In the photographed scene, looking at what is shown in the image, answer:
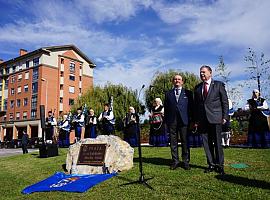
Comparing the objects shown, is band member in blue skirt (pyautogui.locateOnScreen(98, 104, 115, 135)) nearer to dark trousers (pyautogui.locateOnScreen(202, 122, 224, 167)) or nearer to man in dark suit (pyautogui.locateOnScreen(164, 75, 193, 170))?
man in dark suit (pyautogui.locateOnScreen(164, 75, 193, 170))

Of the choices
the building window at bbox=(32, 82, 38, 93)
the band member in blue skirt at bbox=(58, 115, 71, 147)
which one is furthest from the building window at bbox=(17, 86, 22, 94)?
the band member in blue skirt at bbox=(58, 115, 71, 147)

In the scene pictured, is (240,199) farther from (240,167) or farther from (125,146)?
(125,146)

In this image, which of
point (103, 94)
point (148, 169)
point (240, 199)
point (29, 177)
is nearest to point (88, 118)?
point (29, 177)

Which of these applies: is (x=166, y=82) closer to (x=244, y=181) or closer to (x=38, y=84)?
(x=38, y=84)

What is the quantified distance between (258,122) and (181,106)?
5406 millimetres

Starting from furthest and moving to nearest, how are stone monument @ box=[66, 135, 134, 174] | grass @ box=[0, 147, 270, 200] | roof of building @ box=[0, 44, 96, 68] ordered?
roof of building @ box=[0, 44, 96, 68] → stone monument @ box=[66, 135, 134, 174] → grass @ box=[0, 147, 270, 200]

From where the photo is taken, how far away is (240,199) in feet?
14.0

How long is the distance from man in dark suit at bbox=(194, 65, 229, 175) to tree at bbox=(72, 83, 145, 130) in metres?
34.9

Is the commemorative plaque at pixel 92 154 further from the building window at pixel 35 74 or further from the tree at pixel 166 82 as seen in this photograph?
the building window at pixel 35 74

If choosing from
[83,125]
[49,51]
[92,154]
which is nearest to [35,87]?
[49,51]

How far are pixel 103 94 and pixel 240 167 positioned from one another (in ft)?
125

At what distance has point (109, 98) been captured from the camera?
140ft

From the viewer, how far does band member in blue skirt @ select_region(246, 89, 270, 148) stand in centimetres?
1049

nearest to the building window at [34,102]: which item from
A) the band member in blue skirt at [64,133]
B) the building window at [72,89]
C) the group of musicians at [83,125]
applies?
the building window at [72,89]
